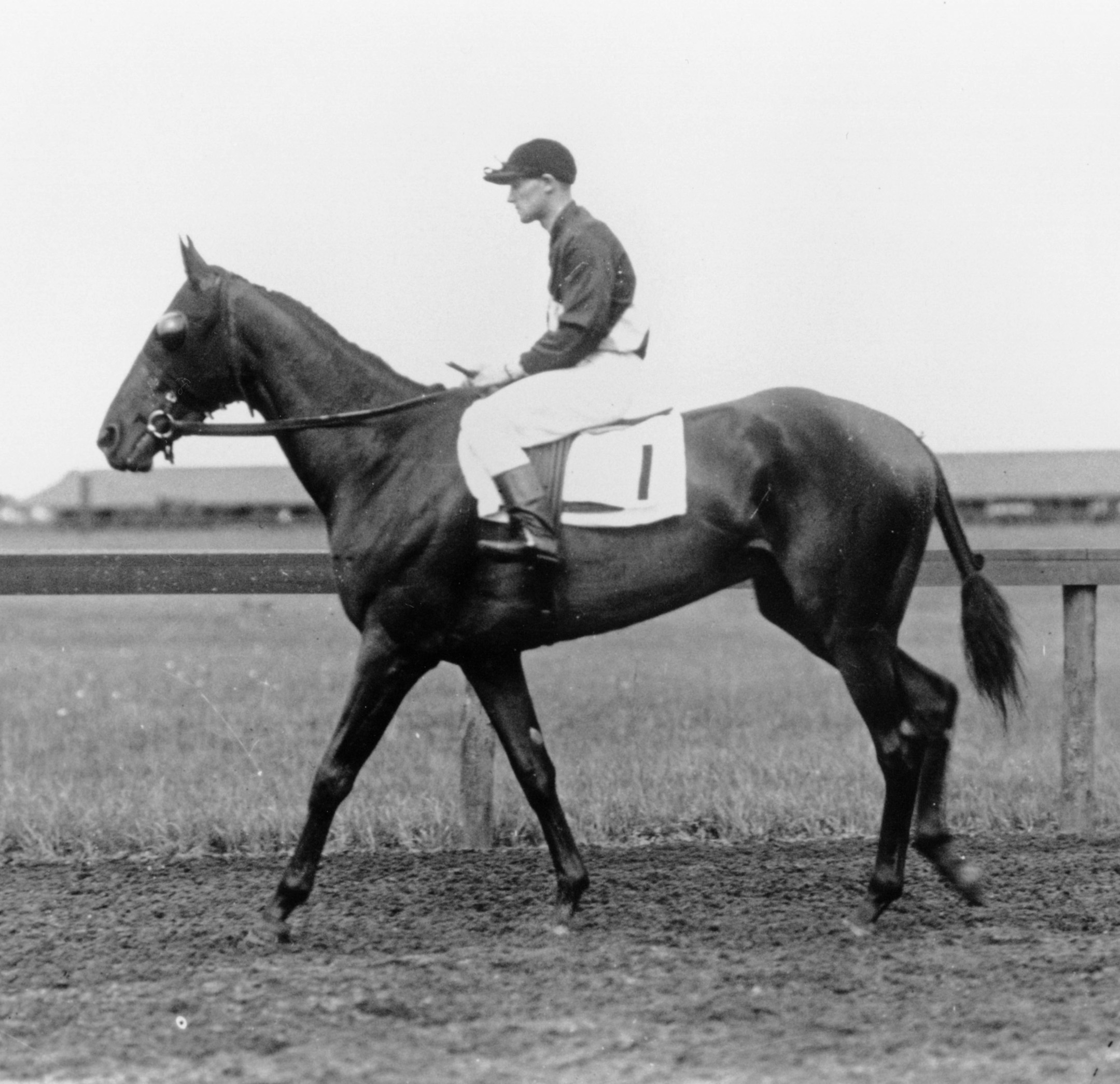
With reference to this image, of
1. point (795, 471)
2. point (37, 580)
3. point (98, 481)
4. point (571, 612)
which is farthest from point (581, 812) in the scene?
point (98, 481)

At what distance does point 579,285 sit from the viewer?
16.1 ft

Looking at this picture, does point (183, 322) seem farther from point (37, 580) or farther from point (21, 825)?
point (21, 825)

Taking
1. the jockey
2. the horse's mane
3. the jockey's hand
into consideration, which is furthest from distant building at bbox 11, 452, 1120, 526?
the jockey

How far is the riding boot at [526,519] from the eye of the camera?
4.78m

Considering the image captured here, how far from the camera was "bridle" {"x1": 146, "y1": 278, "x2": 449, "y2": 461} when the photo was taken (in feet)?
16.2

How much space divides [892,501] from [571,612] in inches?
49.8

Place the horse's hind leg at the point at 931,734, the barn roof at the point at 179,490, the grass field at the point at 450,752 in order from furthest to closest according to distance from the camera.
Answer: the barn roof at the point at 179,490
the grass field at the point at 450,752
the horse's hind leg at the point at 931,734

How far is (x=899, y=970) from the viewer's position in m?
4.23

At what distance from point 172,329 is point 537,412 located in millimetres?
1322

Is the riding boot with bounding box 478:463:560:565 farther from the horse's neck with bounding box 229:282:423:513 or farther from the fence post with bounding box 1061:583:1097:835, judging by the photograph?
the fence post with bounding box 1061:583:1097:835

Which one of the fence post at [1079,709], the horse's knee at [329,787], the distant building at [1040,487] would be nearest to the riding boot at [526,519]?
the horse's knee at [329,787]

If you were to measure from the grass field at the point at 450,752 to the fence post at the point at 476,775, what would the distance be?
14cm

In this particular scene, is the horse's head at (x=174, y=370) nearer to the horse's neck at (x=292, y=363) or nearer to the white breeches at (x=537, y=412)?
the horse's neck at (x=292, y=363)

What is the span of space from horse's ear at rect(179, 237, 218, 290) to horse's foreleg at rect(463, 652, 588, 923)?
5.46ft
